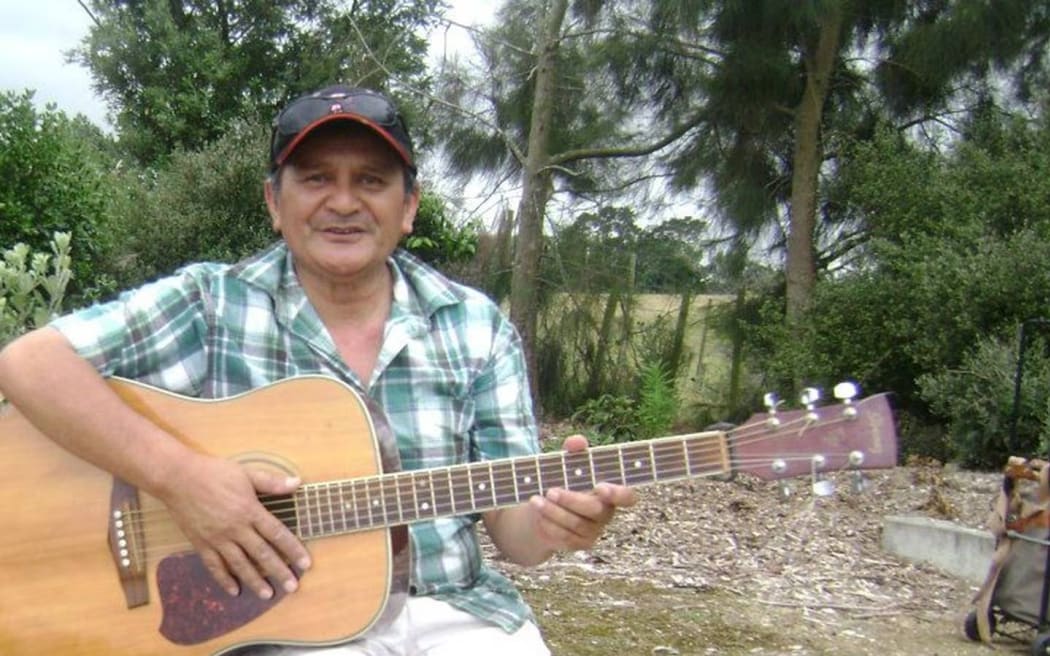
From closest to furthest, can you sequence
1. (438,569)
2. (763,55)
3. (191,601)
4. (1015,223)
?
(191,601), (438,569), (1015,223), (763,55)

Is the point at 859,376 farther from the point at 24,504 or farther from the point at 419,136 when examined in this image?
the point at 24,504

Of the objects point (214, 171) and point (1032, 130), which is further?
point (214, 171)

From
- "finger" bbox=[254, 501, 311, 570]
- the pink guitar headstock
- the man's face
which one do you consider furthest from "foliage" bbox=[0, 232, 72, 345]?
the pink guitar headstock

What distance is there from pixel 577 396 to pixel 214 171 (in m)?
4.51

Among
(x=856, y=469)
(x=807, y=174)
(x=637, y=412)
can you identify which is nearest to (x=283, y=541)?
(x=856, y=469)

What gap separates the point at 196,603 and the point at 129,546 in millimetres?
174

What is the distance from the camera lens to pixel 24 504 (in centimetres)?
211

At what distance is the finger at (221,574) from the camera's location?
203 centimetres

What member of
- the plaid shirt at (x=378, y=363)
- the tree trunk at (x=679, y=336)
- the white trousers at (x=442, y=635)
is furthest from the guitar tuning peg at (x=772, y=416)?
the tree trunk at (x=679, y=336)

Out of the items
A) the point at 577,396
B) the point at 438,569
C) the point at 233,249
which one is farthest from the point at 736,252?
the point at 438,569

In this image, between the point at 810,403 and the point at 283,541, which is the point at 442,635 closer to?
the point at 283,541

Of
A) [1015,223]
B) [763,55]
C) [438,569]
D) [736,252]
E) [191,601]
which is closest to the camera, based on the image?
[191,601]

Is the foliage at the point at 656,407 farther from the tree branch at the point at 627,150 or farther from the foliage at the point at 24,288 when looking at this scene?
the foliage at the point at 24,288

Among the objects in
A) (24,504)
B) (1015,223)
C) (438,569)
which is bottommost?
(438,569)
